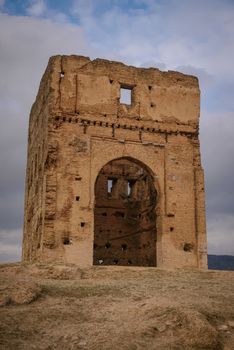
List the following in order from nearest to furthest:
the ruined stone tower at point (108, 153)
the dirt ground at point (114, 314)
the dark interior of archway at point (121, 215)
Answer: the dirt ground at point (114, 314)
the ruined stone tower at point (108, 153)
the dark interior of archway at point (121, 215)

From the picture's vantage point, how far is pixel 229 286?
9773 millimetres

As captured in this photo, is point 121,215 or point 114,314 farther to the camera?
point 121,215

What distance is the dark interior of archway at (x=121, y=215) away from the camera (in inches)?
757

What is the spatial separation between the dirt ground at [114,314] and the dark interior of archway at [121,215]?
9085 mm

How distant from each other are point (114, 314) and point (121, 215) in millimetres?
13393

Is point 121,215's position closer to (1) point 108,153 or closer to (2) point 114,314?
(1) point 108,153

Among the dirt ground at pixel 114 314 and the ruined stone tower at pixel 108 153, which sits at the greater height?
the ruined stone tower at pixel 108 153

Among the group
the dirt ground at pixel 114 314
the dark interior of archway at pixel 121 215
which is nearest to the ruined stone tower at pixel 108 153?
the dark interior of archway at pixel 121 215

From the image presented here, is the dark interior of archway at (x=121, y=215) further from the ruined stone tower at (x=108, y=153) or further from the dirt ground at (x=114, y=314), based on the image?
the dirt ground at (x=114, y=314)

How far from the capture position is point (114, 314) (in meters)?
7.10

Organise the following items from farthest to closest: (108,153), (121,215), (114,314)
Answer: (121,215)
(108,153)
(114,314)

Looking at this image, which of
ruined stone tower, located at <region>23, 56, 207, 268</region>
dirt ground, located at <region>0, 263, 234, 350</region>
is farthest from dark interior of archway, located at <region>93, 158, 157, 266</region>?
dirt ground, located at <region>0, 263, 234, 350</region>

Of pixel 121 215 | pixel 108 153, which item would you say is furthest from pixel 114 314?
pixel 121 215

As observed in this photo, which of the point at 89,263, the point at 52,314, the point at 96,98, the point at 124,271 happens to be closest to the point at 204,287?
the point at 124,271
